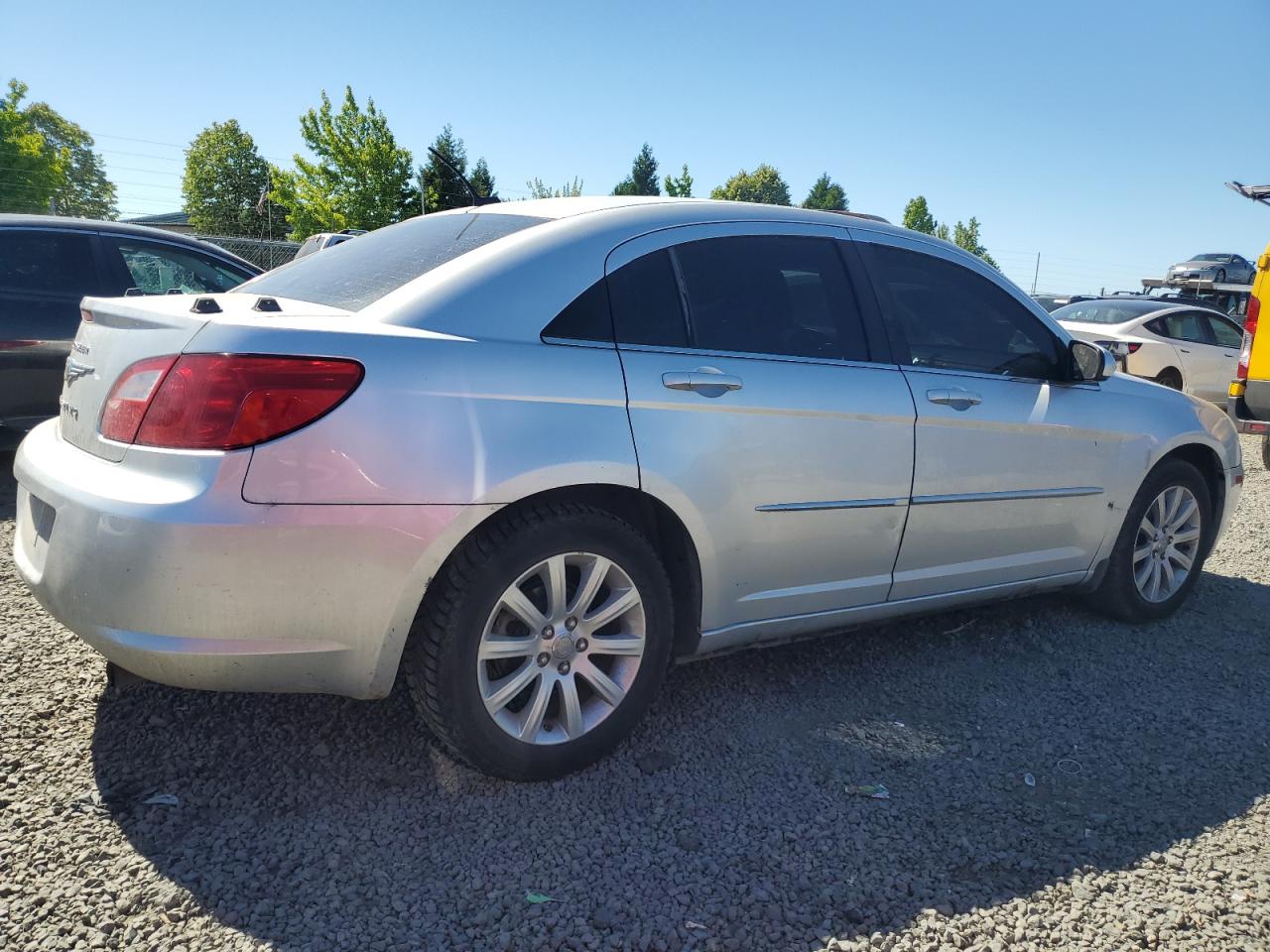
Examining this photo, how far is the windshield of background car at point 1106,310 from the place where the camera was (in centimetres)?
1206

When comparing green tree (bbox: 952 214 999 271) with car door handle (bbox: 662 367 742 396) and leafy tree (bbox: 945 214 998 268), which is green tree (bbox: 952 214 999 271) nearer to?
leafy tree (bbox: 945 214 998 268)

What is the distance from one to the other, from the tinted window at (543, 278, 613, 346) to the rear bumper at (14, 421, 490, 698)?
0.58 metres

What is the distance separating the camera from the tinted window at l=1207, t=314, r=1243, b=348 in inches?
490

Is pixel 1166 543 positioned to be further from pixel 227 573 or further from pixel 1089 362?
pixel 227 573

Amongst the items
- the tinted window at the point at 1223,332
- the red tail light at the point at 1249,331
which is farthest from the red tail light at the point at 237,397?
the tinted window at the point at 1223,332

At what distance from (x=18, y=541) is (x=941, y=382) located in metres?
3.03

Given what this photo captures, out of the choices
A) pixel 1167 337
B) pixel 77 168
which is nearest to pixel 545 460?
pixel 1167 337

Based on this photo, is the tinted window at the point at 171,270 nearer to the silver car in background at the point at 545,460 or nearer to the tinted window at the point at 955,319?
the silver car in background at the point at 545,460

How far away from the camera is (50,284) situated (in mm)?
5797

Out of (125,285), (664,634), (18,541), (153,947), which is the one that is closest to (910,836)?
(664,634)

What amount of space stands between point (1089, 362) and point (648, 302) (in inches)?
82.5

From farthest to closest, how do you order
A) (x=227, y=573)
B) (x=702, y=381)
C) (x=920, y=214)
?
(x=920, y=214)
(x=702, y=381)
(x=227, y=573)

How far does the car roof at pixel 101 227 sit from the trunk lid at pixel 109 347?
3.45m

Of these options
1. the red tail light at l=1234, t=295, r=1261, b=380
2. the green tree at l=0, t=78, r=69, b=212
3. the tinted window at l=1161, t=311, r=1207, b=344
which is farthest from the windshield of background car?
the green tree at l=0, t=78, r=69, b=212
